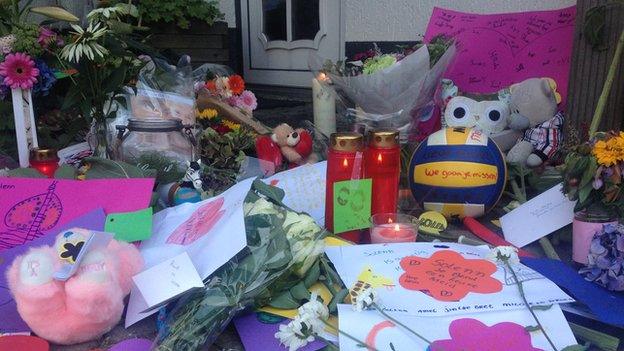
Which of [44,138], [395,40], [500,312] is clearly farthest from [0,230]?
[395,40]

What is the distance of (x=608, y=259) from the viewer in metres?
1.08

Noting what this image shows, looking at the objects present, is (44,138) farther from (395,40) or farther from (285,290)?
(395,40)

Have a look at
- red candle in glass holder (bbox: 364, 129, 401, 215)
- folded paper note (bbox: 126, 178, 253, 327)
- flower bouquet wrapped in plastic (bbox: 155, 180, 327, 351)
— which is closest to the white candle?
red candle in glass holder (bbox: 364, 129, 401, 215)

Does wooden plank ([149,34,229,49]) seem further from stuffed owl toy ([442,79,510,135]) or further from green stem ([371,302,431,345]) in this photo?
green stem ([371,302,431,345])

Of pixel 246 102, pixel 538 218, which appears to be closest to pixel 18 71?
pixel 246 102

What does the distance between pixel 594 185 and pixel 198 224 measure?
0.91m

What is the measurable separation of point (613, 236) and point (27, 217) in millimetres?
1318

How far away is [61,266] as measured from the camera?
3.18 feet

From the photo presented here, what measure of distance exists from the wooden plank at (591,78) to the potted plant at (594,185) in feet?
3.01

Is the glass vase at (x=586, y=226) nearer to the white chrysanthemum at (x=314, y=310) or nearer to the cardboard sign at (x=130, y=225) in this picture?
the white chrysanthemum at (x=314, y=310)

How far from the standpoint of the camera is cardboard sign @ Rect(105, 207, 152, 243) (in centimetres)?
122

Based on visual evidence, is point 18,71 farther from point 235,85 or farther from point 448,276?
point 448,276

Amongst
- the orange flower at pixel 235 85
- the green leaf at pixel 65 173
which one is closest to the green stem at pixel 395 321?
the green leaf at pixel 65 173

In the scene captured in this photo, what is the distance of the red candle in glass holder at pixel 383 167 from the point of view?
135 cm
